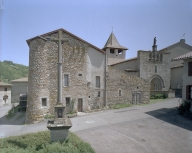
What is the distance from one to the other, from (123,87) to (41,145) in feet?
46.4

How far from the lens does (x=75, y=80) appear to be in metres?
17.8

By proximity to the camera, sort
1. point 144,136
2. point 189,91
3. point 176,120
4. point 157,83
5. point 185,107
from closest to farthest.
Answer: point 144,136
point 176,120
point 185,107
point 189,91
point 157,83

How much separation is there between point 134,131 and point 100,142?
283cm

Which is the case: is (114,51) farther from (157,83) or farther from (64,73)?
(64,73)

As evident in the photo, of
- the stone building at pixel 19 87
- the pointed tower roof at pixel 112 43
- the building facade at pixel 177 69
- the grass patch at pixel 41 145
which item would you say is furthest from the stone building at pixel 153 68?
the stone building at pixel 19 87

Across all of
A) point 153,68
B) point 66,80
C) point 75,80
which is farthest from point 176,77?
point 66,80

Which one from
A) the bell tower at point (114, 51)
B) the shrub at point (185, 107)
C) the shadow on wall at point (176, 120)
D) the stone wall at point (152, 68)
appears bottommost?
the shadow on wall at point (176, 120)

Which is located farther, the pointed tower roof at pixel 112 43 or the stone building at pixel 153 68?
the pointed tower roof at pixel 112 43

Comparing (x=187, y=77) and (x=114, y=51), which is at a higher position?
(x=114, y=51)

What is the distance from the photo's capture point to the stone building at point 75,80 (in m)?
16.3

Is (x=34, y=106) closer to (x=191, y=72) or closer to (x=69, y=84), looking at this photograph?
(x=69, y=84)

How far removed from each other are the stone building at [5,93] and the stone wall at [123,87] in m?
27.4

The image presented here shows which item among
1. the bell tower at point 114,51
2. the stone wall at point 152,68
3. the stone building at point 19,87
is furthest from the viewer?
the stone building at point 19,87

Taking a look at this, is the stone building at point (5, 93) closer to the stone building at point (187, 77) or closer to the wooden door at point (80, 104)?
the wooden door at point (80, 104)
